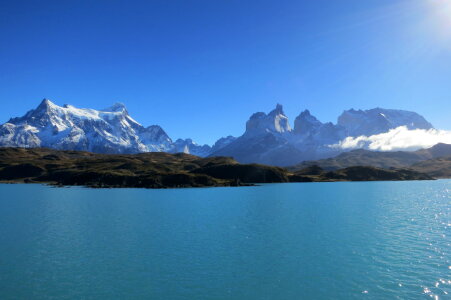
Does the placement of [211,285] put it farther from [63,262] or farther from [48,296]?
[63,262]

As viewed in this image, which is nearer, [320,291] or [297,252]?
[320,291]

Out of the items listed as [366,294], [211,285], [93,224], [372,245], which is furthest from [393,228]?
[93,224]

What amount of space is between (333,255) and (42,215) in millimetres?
74173

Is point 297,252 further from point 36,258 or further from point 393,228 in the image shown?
point 36,258

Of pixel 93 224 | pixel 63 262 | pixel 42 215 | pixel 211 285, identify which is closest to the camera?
pixel 211 285

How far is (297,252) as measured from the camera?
47.9m

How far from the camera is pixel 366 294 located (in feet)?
106

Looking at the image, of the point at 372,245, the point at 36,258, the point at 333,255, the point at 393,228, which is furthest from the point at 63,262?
the point at 393,228

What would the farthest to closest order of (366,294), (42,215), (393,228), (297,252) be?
(42,215) < (393,228) < (297,252) < (366,294)

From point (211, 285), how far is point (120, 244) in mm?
23938

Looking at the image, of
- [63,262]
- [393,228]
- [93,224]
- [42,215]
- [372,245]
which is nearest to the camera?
[63,262]

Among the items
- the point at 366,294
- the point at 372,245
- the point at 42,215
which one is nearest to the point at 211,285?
the point at 366,294

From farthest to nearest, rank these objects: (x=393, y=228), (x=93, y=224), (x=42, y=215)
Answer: (x=42, y=215)
(x=93, y=224)
(x=393, y=228)

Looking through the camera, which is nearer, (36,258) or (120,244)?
(36,258)
